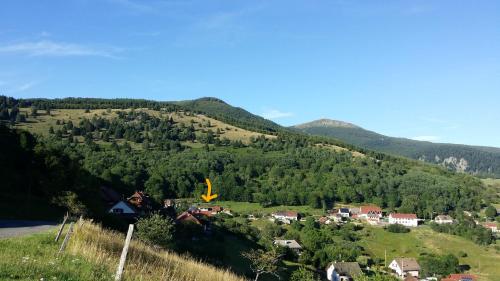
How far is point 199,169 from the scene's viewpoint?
132500 millimetres

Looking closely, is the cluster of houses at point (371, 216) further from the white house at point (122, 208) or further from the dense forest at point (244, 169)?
the white house at point (122, 208)

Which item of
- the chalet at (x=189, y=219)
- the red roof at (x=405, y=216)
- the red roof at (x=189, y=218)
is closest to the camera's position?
the chalet at (x=189, y=219)

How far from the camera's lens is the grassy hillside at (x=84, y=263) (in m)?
8.39

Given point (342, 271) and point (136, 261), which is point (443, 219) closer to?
point (342, 271)

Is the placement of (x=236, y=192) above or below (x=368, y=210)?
above

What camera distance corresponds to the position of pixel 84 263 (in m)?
9.73

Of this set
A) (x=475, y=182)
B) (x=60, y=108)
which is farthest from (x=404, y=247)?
(x=60, y=108)

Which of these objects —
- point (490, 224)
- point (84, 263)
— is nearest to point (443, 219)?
point (490, 224)

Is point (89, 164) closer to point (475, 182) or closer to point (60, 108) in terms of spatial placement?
point (60, 108)

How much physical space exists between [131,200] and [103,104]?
13822cm

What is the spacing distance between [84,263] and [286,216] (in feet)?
324

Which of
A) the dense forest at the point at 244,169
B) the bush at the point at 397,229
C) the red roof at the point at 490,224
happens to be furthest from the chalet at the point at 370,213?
the red roof at the point at 490,224

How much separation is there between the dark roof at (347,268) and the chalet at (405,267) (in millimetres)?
10216

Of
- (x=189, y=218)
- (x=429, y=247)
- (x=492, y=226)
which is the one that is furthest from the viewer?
(x=492, y=226)
